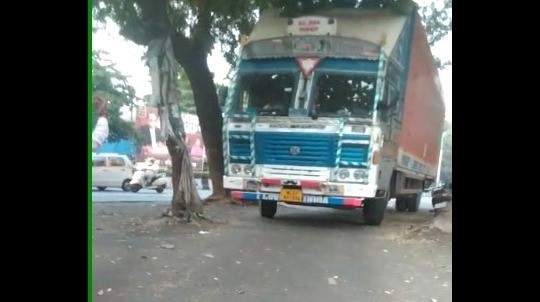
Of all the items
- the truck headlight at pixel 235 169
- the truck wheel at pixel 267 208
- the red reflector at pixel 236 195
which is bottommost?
the truck wheel at pixel 267 208

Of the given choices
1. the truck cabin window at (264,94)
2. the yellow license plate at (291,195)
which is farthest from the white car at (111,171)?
the yellow license plate at (291,195)

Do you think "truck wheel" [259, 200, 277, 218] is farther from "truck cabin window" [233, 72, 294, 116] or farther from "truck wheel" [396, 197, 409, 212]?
"truck wheel" [396, 197, 409, 212]

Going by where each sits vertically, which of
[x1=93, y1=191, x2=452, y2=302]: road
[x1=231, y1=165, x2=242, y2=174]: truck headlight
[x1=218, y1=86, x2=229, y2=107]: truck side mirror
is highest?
[x1=218, y1=86, x2=229, y2=107]: truck side mirror

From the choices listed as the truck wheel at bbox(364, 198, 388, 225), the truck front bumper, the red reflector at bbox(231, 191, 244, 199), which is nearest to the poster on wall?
the red reflector at bbox(231, 191, 244, 199)

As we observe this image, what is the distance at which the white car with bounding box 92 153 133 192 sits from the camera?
179 centimetres

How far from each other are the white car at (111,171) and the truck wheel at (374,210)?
85 cm

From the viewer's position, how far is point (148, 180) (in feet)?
6.04

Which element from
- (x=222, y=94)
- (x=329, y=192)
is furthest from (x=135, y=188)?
(x=329, y=192)

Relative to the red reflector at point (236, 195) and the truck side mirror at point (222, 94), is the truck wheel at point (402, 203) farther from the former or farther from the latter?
the truck side mirror at point (222, 94)

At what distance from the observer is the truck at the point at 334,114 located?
1.76 meters

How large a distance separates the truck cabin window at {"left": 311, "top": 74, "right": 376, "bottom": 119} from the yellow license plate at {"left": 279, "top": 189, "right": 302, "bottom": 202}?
0.28 metres
